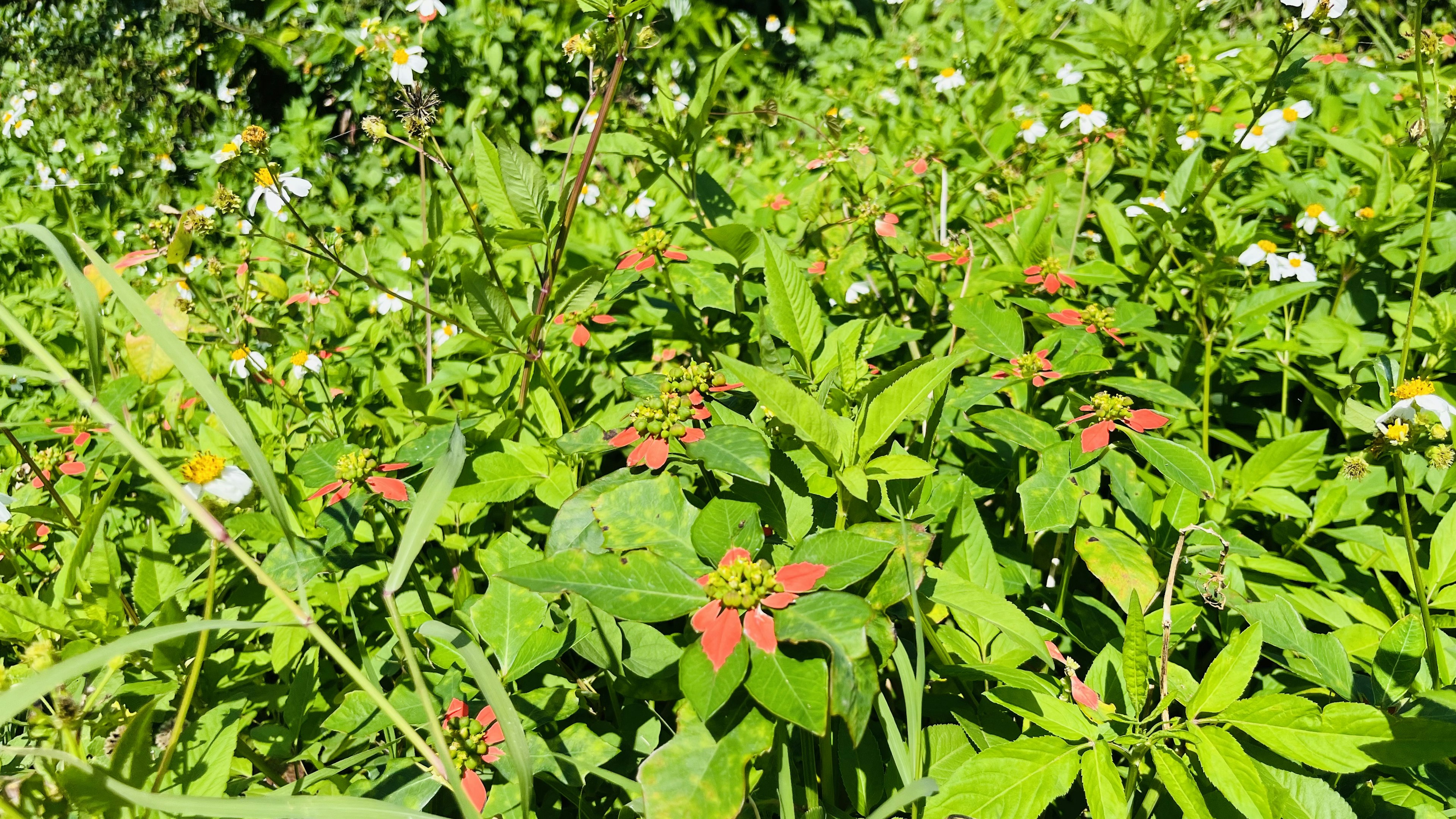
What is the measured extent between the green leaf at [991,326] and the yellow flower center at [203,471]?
1.14m

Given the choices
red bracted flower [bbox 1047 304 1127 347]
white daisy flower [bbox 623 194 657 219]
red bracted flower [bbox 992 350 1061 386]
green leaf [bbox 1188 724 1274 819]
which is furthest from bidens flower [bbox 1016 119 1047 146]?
green leaf [bbox 1188 724 1274 819]

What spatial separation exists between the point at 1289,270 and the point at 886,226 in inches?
33.4

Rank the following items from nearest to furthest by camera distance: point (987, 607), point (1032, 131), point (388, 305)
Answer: point (987, 607), point (388, 305), point (1032, 131)

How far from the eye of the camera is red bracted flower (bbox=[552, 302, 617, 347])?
167 centimetres

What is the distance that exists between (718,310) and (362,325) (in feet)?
3.73

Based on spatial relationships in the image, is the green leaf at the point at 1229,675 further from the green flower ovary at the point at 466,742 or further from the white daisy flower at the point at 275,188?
the white daisy flower at the point at 275,188

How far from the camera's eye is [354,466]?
126cm

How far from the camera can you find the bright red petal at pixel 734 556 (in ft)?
3.10

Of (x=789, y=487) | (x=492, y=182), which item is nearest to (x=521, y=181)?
(x=492, y=182)

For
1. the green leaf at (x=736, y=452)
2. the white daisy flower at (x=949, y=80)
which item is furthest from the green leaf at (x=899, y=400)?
the white daisy flower at (x=949, y=80)

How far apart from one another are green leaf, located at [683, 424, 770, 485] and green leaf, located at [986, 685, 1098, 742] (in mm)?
414

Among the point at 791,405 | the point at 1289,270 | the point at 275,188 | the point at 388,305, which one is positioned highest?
the point at 275,188

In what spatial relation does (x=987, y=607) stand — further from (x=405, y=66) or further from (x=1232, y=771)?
(x=405, y=66)

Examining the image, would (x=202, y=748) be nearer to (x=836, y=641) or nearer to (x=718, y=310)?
(x=836, y=641)
